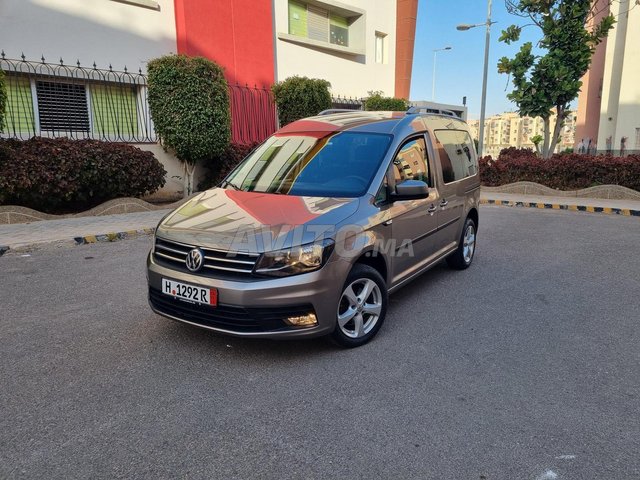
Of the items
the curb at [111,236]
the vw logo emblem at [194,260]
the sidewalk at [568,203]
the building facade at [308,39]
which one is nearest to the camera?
the vw logo emblem at [194,260]

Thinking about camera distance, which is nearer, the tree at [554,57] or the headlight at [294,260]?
the headlight at [294,260]

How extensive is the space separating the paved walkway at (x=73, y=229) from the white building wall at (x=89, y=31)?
144 inches

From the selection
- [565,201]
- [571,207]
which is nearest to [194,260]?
[571,207]

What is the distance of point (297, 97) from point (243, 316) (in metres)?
10.9

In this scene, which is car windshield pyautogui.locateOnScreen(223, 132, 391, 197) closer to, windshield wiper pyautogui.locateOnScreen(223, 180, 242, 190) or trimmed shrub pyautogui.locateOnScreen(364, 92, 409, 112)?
windshield wiper pyautogui.locateOnScreen(223, 180, 242, 190)

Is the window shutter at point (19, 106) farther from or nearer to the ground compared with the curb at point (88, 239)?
farther from the ground

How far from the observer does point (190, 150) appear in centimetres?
1053

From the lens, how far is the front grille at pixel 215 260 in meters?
3.26

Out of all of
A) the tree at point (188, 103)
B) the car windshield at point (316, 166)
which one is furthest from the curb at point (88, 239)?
the car windshield at point (316, 166)

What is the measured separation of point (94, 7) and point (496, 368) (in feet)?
36.6

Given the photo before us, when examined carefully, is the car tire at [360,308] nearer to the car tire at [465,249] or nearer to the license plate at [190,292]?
the license plate at [190,292]

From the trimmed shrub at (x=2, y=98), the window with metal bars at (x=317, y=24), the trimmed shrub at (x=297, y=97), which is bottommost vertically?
the trimmed shrub at (x=2, y=98)

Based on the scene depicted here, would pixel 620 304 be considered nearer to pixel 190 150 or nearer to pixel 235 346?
pixel 235 346

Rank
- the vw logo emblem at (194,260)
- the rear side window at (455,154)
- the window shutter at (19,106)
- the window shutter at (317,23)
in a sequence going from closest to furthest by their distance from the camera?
1. the vw logo emblem at (194,260)
2. the rear side window at (455,154)
3. the window shutter at (19,106)
4. the window shutter at (317,23)
